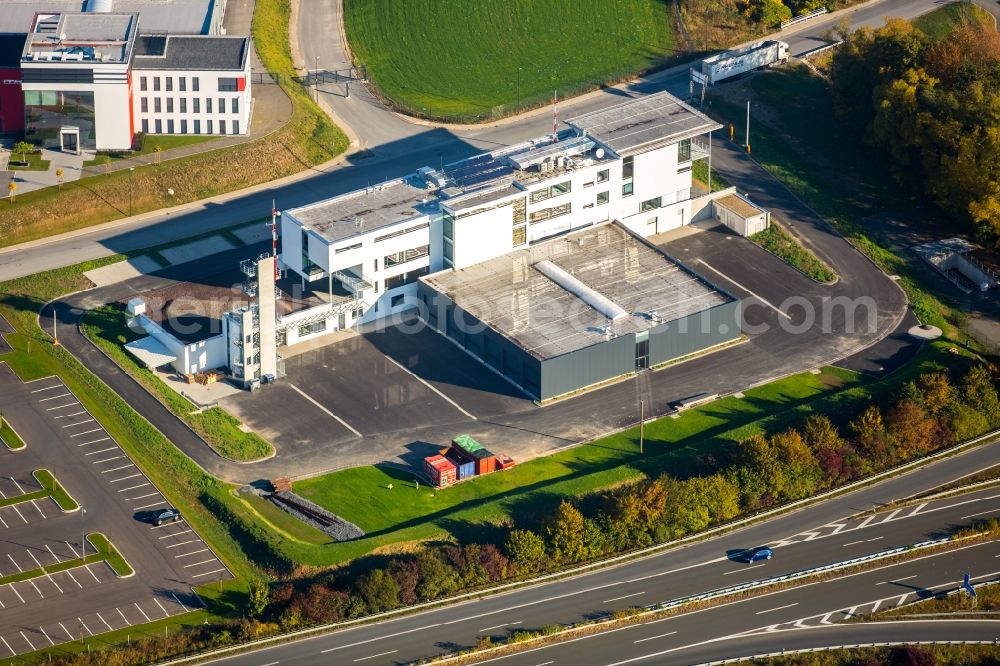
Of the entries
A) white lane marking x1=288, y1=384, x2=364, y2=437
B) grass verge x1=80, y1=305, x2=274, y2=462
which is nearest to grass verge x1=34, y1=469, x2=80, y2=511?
grass verge x1=80, y1=305, x2=274, y2=462

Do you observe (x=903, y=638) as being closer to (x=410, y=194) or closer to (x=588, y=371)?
(x=588, y=371)

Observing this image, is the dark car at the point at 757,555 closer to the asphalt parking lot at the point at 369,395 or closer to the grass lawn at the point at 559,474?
the grass lawn at the point at 559,474

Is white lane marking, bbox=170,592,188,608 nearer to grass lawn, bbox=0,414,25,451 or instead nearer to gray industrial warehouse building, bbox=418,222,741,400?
grass lawn, bbox=0,414,25,451

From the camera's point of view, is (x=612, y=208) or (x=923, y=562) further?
(x=612, y=208)

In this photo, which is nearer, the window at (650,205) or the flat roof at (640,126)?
the flat roof at (640,126)

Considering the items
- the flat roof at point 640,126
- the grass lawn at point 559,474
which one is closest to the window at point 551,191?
the flat roof at point 640,126

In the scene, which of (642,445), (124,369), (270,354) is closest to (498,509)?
(642,445)
